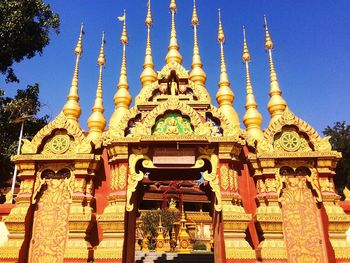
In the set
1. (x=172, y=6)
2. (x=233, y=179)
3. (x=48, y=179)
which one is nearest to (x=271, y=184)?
(x=233, y=179)

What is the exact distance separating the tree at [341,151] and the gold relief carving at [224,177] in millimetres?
24409

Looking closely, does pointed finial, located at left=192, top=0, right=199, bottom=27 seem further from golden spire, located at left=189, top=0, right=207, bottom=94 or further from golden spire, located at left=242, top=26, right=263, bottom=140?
golden spire, located at left=242, top=26, right=263, bottom=140

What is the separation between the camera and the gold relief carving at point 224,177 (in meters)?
9.35

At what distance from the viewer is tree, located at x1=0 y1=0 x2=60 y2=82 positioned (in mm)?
16141

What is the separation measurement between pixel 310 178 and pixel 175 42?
8.20 metres

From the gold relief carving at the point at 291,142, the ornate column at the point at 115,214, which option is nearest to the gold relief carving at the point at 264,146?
the gold relief carving at the point at 291,142

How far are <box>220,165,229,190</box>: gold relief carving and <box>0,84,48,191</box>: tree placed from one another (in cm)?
1190

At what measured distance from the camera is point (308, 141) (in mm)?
9820

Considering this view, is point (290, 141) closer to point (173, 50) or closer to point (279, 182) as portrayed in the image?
point (279, 182)

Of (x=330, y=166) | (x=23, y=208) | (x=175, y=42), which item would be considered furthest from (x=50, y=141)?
(x=330, y=166)

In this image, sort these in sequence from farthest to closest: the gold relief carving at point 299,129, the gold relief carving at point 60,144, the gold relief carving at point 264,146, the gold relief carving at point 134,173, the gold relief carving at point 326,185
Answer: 1. the gold relief carving at point 60,144
2. the gold relief carving at point 264,146
3. the gold relief carving at point 299,129
4. the gold relief carving at point 326,185
5. the gold relief carving at point 134,173

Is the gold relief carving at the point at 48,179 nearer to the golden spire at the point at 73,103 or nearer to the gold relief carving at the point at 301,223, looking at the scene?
the golden spire at the point at 73,103

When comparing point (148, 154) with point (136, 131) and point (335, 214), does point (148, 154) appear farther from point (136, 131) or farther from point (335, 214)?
point (335, 214)

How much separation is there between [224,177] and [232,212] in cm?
99
